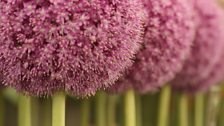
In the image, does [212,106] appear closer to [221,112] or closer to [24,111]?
[221,112]

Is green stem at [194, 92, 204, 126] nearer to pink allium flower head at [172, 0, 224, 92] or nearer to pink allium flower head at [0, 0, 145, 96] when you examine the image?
pink allium flower head at [172, 0, 224, 92]

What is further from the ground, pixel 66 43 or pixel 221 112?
pixel 66 43

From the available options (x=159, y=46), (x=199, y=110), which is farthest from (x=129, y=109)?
(x=199, y=110)

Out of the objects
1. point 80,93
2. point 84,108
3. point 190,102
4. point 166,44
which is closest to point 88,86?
point 80,93

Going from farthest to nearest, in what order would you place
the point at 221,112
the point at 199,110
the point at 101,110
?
the point at 221,112 < the point at 199,110 < the point at 101,110

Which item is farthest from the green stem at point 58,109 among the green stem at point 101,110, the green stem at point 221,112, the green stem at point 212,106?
the green stem at point 221,112

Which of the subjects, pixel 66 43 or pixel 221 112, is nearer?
pixel 66 43
